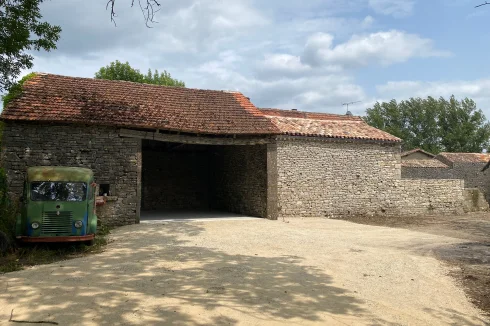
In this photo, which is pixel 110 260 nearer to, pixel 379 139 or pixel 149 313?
pixel 149 313

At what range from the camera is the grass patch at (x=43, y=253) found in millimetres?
7492

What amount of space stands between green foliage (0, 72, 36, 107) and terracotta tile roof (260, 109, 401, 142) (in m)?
9.58

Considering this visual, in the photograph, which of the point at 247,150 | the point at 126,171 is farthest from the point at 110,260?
the point at 247,150

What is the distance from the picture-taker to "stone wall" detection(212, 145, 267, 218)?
50.0 feet

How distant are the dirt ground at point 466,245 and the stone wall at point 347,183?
861mm

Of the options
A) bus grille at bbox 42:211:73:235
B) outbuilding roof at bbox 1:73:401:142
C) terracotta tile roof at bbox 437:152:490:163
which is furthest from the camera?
terracotta tile roof at bbox 437:152:490:163

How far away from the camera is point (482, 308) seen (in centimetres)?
546

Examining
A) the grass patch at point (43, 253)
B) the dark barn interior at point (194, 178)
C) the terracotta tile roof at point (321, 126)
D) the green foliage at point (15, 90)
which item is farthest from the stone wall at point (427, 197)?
the green foliage at point (15, 90)

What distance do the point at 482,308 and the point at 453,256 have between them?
→ 3793 millimetres

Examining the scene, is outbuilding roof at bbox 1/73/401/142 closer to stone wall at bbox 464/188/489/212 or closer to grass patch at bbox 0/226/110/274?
grass patch at bbox 0/226/110/274

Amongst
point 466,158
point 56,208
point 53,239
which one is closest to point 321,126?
point 56,208

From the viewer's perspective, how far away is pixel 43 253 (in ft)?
27.2

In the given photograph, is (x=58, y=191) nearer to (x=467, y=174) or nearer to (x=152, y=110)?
(x=152, y=110)

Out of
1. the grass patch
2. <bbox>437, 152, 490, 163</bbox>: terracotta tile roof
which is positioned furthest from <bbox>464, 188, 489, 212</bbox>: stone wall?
the grass patch
